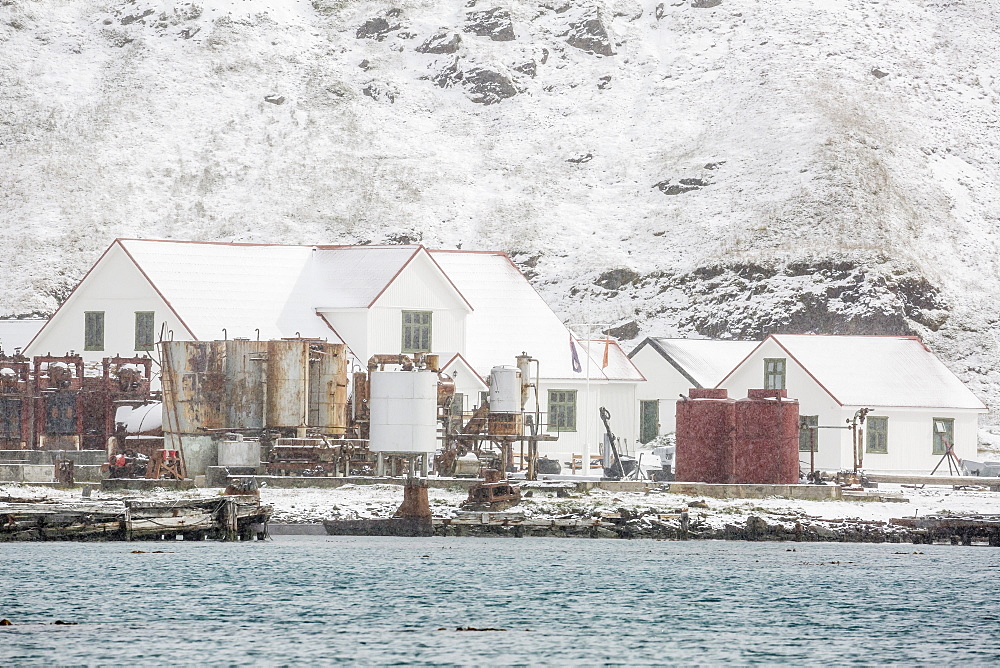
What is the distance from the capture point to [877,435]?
227ft

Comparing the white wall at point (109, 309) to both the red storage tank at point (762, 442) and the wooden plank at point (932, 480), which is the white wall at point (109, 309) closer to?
the red storage tank at point (762, 442)

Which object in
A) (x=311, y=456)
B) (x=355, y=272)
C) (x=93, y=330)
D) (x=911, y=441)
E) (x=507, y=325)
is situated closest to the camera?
(x=311, y=456)

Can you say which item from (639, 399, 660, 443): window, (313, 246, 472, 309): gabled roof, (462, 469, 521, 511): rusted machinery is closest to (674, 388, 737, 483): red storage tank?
(462, 469, 521, 511): rusted machinery

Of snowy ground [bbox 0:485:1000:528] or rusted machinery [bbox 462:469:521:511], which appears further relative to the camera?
snowy ground [bbox 0:485:1000:528]

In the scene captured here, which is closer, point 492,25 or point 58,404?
point 58,404

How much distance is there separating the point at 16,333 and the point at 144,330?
12988mm

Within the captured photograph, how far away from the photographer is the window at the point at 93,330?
66688mm

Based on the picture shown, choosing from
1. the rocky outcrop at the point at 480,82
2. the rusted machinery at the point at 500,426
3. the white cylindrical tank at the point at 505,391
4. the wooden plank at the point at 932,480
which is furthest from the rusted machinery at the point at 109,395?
the rocky outcrop at the point at 480,82

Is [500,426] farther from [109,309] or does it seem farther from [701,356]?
[701,356]

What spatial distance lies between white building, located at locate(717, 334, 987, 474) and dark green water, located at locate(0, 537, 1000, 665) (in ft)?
59.9

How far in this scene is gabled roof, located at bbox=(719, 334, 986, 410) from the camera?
227ft

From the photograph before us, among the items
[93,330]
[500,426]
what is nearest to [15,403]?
[93,330]

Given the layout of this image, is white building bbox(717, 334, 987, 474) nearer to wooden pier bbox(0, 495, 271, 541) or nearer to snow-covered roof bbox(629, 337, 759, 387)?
snow-covered roof bbox(629, 337, 759, 387)

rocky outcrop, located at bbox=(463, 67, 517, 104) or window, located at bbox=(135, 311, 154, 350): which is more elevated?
rocky outcrop, located at bbox=(463, 67, 517, 104)
